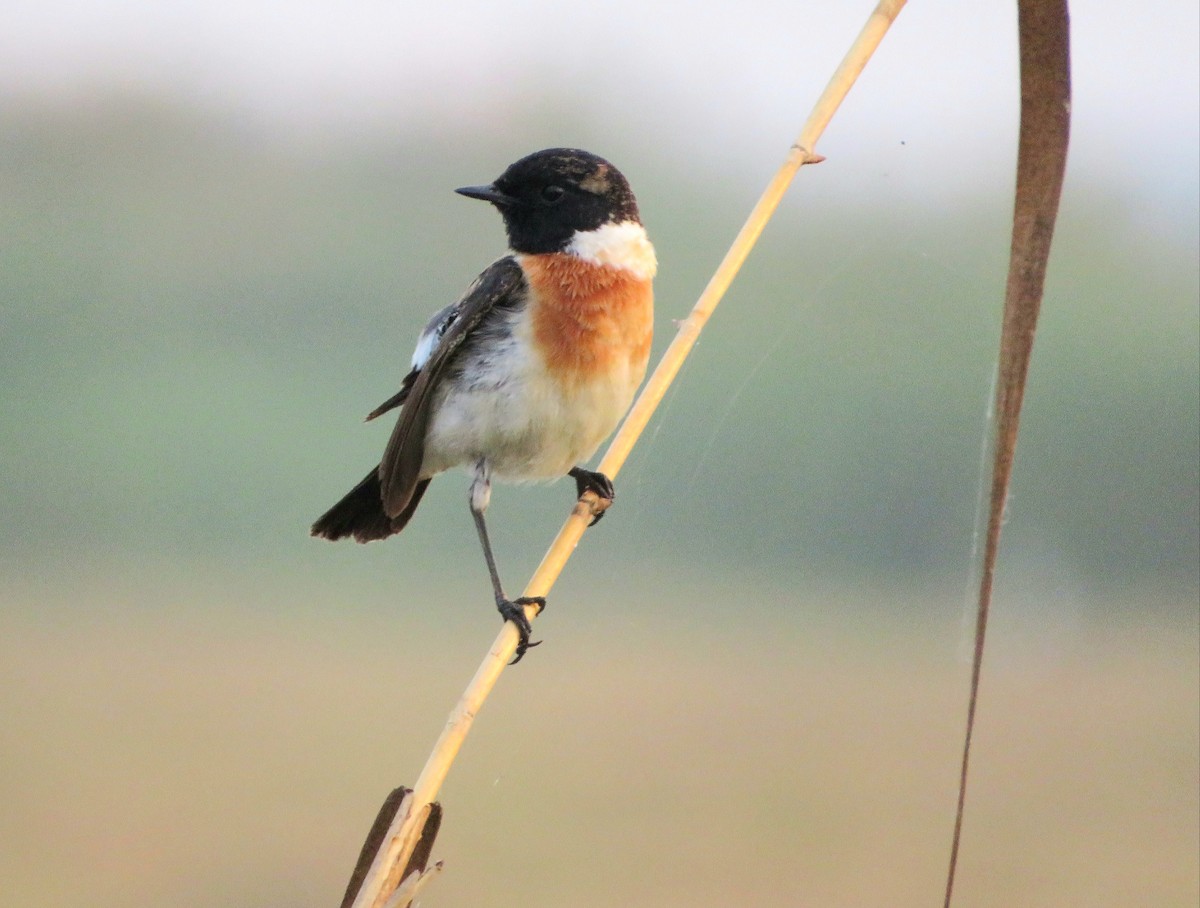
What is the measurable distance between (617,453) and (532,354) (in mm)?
587

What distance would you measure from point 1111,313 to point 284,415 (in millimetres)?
6474

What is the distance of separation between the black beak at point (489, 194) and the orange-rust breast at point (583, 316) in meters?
0.16

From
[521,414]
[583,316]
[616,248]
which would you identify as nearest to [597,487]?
[521,414]

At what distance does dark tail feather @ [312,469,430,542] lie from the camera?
Answer: 10.2 feet

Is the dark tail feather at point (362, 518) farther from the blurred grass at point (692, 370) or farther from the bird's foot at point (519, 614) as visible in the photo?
the blurred grass at point (692, 370)

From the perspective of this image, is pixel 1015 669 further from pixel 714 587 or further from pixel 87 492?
pixel 87 492

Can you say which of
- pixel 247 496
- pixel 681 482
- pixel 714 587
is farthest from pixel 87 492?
pixel 681 482

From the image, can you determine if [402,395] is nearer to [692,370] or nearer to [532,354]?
[532,354]

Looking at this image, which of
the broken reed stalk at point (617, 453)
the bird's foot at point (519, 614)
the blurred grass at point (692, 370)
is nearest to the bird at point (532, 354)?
the bird's foot at point (519, 614)

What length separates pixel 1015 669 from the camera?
32.8 ft

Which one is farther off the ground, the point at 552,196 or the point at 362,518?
the point at 552,196

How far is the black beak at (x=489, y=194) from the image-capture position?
3006 millimetres

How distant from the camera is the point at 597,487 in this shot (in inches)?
110

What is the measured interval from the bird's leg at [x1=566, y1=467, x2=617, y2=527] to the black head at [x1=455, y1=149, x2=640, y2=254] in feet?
1.91
